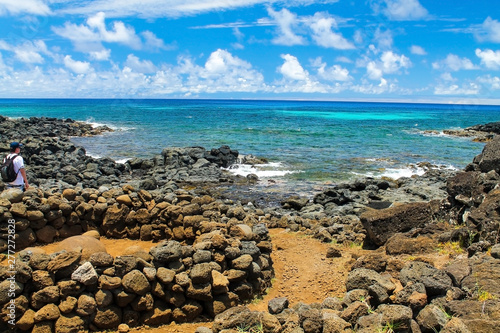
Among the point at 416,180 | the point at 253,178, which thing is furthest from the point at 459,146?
the point at 253,178

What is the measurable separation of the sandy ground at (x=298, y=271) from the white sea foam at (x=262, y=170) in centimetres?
1293

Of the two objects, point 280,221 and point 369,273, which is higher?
point 369,273

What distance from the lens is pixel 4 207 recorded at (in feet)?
31.4

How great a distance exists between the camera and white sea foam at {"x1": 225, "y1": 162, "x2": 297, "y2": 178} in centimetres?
2564

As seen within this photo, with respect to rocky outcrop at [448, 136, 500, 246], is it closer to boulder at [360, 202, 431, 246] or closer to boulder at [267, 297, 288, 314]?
boulder at [360, 202, 431, 246]

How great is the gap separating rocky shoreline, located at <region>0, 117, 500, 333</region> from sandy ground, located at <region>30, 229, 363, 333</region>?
9.7 inches

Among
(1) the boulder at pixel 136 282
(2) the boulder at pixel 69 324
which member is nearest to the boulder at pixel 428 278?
(1) the boulder at pixel 136 282

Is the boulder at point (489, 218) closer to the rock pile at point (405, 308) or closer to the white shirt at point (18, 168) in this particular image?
the rock pile at point (405, 308)

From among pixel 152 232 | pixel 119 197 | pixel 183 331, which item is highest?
pixel 119 197

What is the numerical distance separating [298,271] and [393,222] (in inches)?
130

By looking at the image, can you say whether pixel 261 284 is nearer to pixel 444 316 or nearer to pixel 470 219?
pixel 444 316

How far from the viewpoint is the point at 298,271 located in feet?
33.1

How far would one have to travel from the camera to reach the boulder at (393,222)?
1123 cm

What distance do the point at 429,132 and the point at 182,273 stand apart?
6020 centimetres
